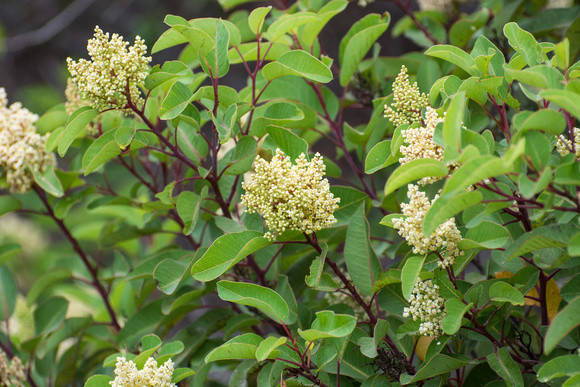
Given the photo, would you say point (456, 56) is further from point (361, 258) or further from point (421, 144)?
point (361, 258)

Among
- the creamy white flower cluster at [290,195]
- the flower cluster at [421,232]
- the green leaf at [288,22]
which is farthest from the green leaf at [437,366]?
the green leaf at [288,22]

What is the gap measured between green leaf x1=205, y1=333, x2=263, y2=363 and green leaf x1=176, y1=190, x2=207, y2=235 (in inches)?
8.3

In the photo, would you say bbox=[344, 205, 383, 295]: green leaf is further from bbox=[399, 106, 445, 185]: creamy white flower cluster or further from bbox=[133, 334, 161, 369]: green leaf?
bbox=[133, 334, 161, 369]: green leaf

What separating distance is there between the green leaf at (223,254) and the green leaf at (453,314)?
0.27m

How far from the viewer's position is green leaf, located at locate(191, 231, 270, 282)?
738mm

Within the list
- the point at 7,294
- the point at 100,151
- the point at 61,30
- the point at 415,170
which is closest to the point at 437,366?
the point at 415,170

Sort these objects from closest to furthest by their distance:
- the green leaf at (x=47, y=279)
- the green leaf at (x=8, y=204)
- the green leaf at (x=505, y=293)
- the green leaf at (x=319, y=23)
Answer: the green leaf at (x=505, y=293), the green leaf at (x=319, y=23), the green leaf at (x=8, y=204), the green leaf at (x=47, y=279)

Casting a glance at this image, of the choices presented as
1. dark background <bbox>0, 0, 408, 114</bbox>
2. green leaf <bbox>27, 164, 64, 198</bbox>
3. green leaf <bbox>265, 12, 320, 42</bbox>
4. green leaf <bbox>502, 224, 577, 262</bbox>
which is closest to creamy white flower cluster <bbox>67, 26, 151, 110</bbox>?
green leaf <bbox>265, 12, 320, 42</bbox>

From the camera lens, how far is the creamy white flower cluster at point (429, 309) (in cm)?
69

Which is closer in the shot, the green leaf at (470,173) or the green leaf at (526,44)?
the green leaf at (470,173)

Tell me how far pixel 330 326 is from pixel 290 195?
192mm

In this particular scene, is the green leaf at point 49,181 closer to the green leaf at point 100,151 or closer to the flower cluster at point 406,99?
the green leaf at point 100,151

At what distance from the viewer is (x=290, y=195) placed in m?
0.69

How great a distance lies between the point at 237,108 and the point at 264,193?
0.74 ft
